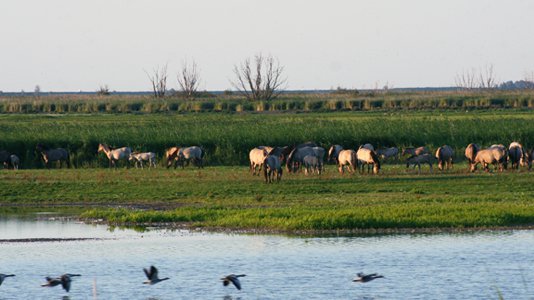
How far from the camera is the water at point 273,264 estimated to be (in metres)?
16.0

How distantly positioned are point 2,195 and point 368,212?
12.9m

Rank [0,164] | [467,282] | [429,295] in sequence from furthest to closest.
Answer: [0,164], [467,282], [429,295]

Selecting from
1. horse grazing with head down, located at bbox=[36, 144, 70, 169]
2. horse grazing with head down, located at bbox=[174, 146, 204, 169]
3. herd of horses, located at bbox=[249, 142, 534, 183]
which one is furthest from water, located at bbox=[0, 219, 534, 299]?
horse grazing with head down, located at bbox=[36, 144, 70, 169]

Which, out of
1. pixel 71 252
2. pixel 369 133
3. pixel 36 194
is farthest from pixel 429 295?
pixel 369 133

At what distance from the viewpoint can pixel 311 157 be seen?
34375 mm

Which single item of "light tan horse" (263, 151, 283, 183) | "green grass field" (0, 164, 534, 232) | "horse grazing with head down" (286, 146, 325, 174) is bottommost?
"green grass field" (0, 164, 534, 232)

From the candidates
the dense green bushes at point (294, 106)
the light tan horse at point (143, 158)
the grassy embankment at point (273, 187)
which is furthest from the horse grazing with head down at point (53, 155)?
the dense green bushes at point (294, 106)

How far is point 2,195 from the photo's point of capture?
1240 inches

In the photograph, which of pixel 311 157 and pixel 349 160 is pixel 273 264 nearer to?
pixel 311 157

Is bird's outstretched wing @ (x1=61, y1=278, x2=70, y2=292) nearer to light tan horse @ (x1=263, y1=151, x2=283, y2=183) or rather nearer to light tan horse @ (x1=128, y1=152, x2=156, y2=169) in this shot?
light tan horse @ (x1=263, y1=151, x2=283, y2=183)

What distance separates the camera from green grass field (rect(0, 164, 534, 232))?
22969 mm

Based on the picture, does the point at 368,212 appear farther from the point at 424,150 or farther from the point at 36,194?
the point at 424,150

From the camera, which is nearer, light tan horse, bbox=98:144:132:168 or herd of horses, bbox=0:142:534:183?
herd of horses, bbox=0:142:534:183

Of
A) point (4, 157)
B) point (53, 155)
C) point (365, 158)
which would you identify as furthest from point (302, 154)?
point (4, 157)
